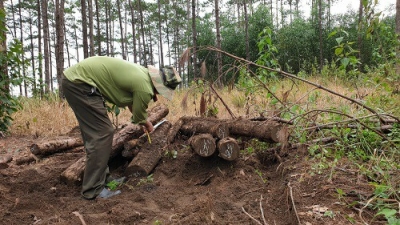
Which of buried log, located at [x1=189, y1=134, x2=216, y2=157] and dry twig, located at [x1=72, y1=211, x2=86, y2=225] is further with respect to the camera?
buried log, located at [x1=189, y1=134, x2=216, y2=157]

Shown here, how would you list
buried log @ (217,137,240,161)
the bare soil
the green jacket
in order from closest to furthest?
the bare soil → the green jacket → buried log @ (217,137,240,161)

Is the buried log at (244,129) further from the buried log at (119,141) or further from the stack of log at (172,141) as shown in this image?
the buried log at (119,141)

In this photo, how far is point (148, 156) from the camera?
3639 millimetres

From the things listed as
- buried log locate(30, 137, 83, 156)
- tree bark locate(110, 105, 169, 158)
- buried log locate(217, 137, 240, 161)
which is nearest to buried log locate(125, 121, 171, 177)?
tree bark locate(110, 105, 169, 158)

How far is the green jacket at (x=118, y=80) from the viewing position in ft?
9.80

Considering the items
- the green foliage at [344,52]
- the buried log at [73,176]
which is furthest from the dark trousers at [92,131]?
the green foliage at [344,52]

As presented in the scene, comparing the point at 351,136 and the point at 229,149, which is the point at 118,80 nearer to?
the point at 229,149

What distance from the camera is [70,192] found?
3.20 m

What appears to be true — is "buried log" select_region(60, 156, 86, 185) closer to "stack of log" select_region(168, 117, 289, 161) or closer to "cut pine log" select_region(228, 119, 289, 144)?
"stack of log" select_region(168, 117, 289, 161)

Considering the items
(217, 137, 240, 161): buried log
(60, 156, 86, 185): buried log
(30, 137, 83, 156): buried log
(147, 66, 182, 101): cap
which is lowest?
(60, 156, 86, 185): buried log

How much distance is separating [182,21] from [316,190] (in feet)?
93.8

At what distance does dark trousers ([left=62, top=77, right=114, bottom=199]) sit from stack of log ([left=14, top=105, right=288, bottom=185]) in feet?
1.41

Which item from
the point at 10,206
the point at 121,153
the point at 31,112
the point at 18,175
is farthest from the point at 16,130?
the point at 10,206

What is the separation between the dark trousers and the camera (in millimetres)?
3000
